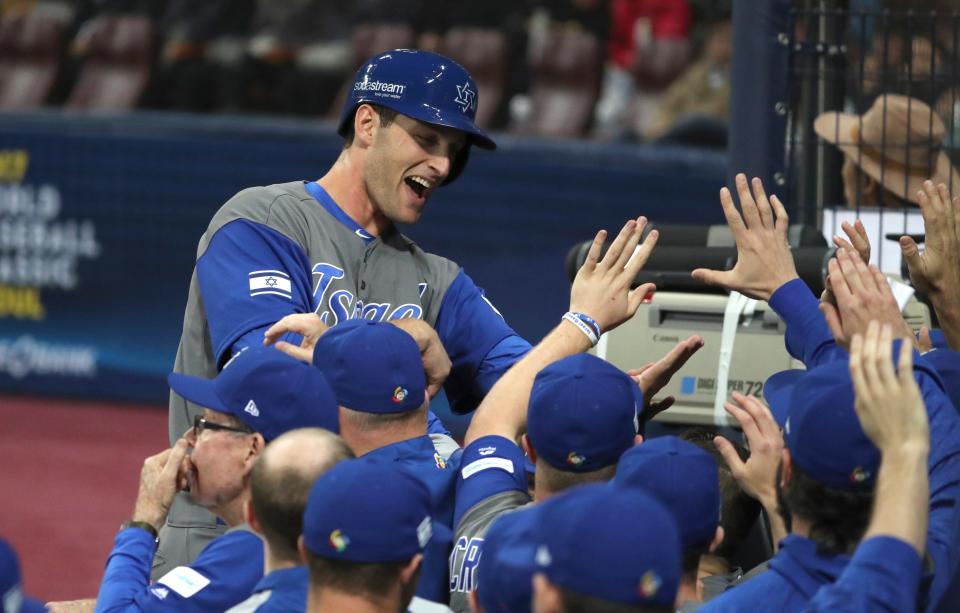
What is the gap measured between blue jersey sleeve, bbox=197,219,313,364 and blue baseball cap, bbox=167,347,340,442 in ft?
1.92

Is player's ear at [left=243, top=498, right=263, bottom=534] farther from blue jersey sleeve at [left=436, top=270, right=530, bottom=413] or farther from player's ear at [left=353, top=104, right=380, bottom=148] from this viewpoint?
player's ear at [left=353, top=104, right=380, bottom=148]

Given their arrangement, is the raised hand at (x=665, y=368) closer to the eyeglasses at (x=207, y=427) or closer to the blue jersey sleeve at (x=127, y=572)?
the eyeglasses at (x=207, y=427)

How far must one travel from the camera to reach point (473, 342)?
179 inches

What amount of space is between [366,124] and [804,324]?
1466 millimetres

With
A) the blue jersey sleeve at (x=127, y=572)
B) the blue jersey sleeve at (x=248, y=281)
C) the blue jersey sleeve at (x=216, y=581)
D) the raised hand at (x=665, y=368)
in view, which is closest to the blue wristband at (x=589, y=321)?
the raised hand at (x=665, y=368)

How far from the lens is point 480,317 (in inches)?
180

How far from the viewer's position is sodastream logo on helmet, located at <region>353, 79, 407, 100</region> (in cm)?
439

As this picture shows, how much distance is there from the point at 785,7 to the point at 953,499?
2.65m

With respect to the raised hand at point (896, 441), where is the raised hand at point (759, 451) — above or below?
below

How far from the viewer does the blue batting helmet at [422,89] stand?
4367mm

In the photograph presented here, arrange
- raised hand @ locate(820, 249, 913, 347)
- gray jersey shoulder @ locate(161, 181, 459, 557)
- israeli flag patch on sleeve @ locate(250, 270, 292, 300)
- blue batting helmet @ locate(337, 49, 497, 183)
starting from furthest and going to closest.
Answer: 1. blue batting helmet @ locate(337, 49, 497, 183)
2. gray jersey shoulder @ locate(161, 181, 459, 557)
3. israeli flag patch on sleeve @ locate(250, 270, 292, 300)
4. raised hand @ locate(820, 249, 913, 347)

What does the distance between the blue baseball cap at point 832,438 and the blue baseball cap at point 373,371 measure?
99 cm

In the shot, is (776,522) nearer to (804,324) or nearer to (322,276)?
(804,324)

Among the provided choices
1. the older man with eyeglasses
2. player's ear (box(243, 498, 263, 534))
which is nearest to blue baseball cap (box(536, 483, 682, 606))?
player's ear (box(243, 498, 263, 534))
